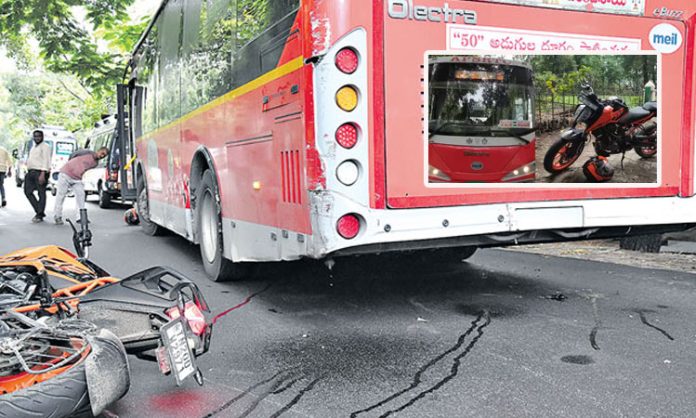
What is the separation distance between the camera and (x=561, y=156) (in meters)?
4.82

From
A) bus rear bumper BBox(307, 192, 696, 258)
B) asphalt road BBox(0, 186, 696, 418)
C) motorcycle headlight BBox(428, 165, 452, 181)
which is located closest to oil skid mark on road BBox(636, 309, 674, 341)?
asphalt road BBox(0, 186, 696, 418)

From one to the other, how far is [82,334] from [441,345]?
241 cm

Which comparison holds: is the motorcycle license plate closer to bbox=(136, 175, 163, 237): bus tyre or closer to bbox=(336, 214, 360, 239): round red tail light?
bbox=(336, 214, 360, 239): round red tail light

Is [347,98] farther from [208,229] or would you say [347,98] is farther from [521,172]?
[208,229]

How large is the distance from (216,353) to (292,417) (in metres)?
1.27

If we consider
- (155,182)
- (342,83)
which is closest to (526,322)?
(342,83)

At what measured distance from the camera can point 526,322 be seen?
196 inches

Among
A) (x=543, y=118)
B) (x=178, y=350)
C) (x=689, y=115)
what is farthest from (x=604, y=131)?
(x=178, y=350)

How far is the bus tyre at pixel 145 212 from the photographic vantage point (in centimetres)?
1108

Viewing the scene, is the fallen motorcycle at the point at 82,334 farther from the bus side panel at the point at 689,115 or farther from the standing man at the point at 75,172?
the standing man at the point at 75,172

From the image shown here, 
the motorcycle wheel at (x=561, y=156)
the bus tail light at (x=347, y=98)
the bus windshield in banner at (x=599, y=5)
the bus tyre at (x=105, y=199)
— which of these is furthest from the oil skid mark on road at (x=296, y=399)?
the bus tyre at (x=105, y=199)

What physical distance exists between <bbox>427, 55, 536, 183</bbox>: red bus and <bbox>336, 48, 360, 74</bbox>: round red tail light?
533mm

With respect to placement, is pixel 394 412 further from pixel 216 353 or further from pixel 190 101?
pixel 190 101

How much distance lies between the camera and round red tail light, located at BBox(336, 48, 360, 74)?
4.25 metres
